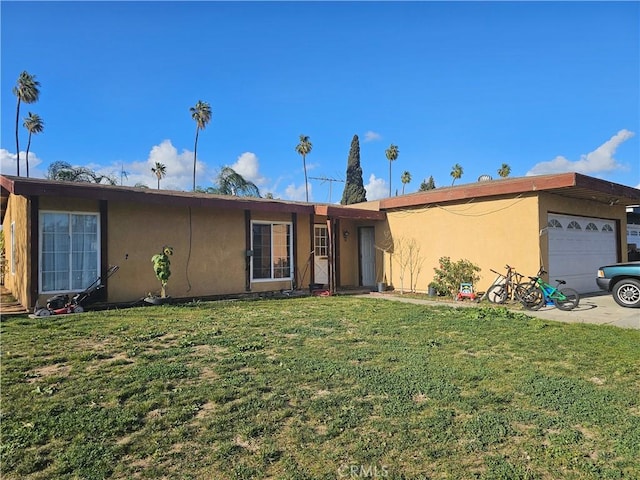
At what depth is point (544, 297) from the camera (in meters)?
9.64

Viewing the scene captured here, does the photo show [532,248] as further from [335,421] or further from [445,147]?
[445,147]

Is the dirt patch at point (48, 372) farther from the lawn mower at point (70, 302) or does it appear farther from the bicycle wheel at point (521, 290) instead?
the bicycle wheel at point (521, 290)

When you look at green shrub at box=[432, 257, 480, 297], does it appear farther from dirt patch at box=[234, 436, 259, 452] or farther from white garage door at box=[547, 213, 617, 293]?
dirt patch at box=[234, 436, 259, 452]

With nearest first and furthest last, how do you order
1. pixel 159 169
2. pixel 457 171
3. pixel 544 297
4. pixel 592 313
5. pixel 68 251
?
1. pixel 592 313
2. pixel 544 297
3. pixel 68 251
4. pixel 159 169
5. pixel 457 171

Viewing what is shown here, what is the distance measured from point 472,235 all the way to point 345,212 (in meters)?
3.99

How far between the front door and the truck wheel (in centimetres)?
Result: 752

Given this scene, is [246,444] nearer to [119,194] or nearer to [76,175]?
[119,194]

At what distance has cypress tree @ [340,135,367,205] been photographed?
148 ft

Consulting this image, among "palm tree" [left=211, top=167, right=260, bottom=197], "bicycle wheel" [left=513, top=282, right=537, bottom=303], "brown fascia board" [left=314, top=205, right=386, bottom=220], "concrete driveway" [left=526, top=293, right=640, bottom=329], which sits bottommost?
"concrete driveway" [left=526, top=293, right=640, bottom=329]

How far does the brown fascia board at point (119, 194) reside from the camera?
343 inches

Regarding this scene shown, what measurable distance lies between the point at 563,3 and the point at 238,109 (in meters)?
13.4

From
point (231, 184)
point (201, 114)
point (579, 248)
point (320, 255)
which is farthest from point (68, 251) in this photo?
point (201, 114)

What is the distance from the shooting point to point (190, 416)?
3533 mm

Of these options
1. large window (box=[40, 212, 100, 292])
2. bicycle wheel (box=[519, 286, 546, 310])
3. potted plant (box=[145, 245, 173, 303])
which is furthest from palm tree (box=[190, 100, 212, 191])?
bicycle wheel (box=[519, 286, 546, 310])
